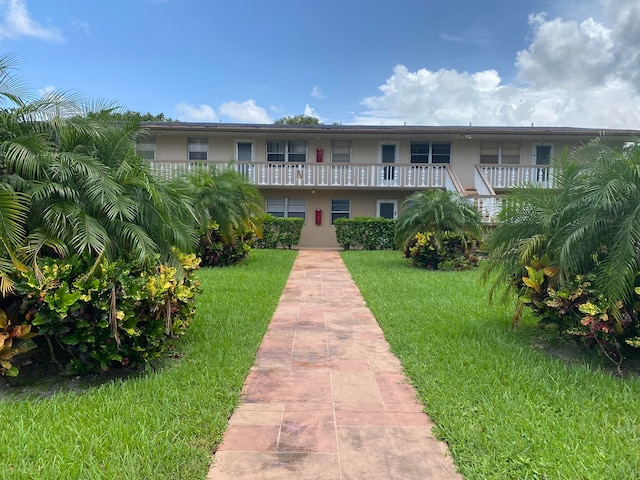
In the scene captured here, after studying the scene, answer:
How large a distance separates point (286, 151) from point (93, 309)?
16.0 m

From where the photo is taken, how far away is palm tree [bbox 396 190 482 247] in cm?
1148

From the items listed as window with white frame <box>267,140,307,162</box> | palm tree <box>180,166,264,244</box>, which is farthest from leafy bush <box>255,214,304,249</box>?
palm tree <box>180,166,264,244</box>

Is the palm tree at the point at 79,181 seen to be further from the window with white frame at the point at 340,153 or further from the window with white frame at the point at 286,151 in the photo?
the window with white frame at the point at 340,153

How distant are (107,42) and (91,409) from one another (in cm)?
1409

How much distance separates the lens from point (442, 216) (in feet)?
37.4

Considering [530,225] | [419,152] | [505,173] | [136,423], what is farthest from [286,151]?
[136,423]

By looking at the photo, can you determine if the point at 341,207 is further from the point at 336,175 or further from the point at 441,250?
the point at 441,250

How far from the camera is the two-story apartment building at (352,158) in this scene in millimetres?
17688

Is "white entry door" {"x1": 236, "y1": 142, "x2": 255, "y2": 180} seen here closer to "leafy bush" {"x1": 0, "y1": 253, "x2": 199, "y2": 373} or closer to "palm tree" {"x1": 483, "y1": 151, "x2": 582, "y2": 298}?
"palm tree" {"x1": 483, "y1": 151, "x2": 582, "y2": 298}

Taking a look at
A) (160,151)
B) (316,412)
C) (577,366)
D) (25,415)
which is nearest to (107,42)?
(160,151)

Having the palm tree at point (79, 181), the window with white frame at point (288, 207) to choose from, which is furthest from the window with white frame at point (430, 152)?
the palm tree at point (79, 181)

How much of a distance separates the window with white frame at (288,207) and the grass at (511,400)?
13.1 metres

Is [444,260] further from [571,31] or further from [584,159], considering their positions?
[571,31]

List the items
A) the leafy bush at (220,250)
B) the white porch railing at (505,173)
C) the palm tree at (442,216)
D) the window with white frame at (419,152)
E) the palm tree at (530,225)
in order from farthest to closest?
1. the window with white frame at (419,152)
2. the white porch railing at (505,173)
3. the leafy bush at (220,250)
4. the palm tree at (442,216)
5. the palm tree at (530,225)
